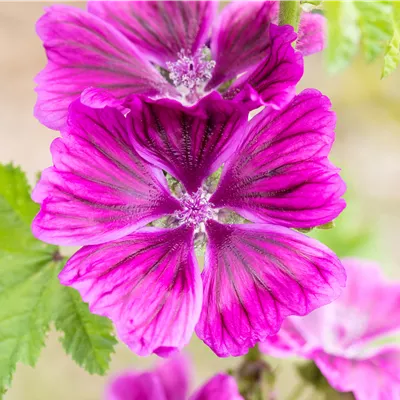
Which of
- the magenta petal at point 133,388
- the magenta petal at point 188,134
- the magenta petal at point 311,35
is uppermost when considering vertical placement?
the magenta petal at point 311,35

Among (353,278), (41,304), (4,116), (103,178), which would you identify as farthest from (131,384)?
(4,116)

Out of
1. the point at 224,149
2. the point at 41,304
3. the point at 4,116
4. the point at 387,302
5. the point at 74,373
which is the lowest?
the point at 74,373

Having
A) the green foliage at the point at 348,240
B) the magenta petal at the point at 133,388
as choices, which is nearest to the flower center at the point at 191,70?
the magenta petal at the point at 133,388

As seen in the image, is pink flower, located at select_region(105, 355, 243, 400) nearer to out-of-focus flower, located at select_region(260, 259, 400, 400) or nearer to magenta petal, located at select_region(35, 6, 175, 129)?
out-of-focus flower, located at select_region(260, 259, 400, 400)

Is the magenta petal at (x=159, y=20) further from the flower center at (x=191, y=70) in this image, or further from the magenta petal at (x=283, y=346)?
the magenta petal at (x=283, y=346)

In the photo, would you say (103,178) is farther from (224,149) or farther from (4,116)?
(4,116)

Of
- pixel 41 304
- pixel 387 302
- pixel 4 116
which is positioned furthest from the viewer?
pixel 4 116
